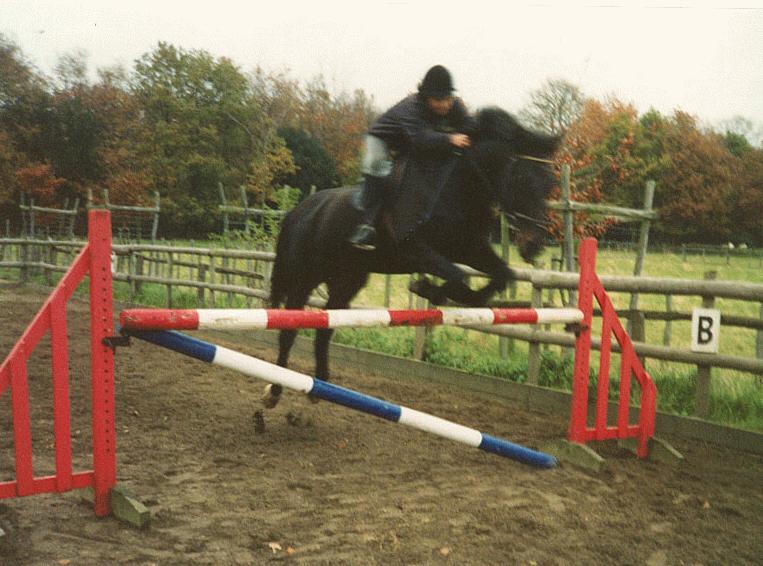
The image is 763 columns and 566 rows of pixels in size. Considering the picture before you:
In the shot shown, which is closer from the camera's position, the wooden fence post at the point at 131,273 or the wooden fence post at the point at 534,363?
the wooden fence post at the point at 534,363

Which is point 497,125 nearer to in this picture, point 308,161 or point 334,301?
point 334,301

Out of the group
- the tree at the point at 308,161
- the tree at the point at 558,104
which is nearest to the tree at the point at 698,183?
the tree at the point at 558,104

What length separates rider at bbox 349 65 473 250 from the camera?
148 inches

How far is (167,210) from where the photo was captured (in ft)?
88.5

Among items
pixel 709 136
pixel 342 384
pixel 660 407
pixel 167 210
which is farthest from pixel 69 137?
pixel 660 407

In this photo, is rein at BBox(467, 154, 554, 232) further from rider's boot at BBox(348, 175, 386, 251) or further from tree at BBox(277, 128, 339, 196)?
tree at BBox(277, 128, 339, 196)

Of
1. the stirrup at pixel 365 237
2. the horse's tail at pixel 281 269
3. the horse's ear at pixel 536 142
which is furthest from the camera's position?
the horse's tail at pixel 281 269

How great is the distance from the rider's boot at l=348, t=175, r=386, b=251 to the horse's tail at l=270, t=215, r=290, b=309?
1.31 metres

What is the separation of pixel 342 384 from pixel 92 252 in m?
3.78

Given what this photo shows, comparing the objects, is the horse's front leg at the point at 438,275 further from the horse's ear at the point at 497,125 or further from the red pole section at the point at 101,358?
the red pole section at the point at 101,358

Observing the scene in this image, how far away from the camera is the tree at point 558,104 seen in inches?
496

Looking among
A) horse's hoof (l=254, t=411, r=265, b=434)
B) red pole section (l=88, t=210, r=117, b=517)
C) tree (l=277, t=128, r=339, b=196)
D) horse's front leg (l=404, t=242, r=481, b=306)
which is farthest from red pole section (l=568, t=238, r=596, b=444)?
tree (l=277, t=128, r=339, b=196)

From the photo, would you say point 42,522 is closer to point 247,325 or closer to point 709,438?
point 247,325

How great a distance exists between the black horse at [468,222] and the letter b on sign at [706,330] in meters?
1.60
